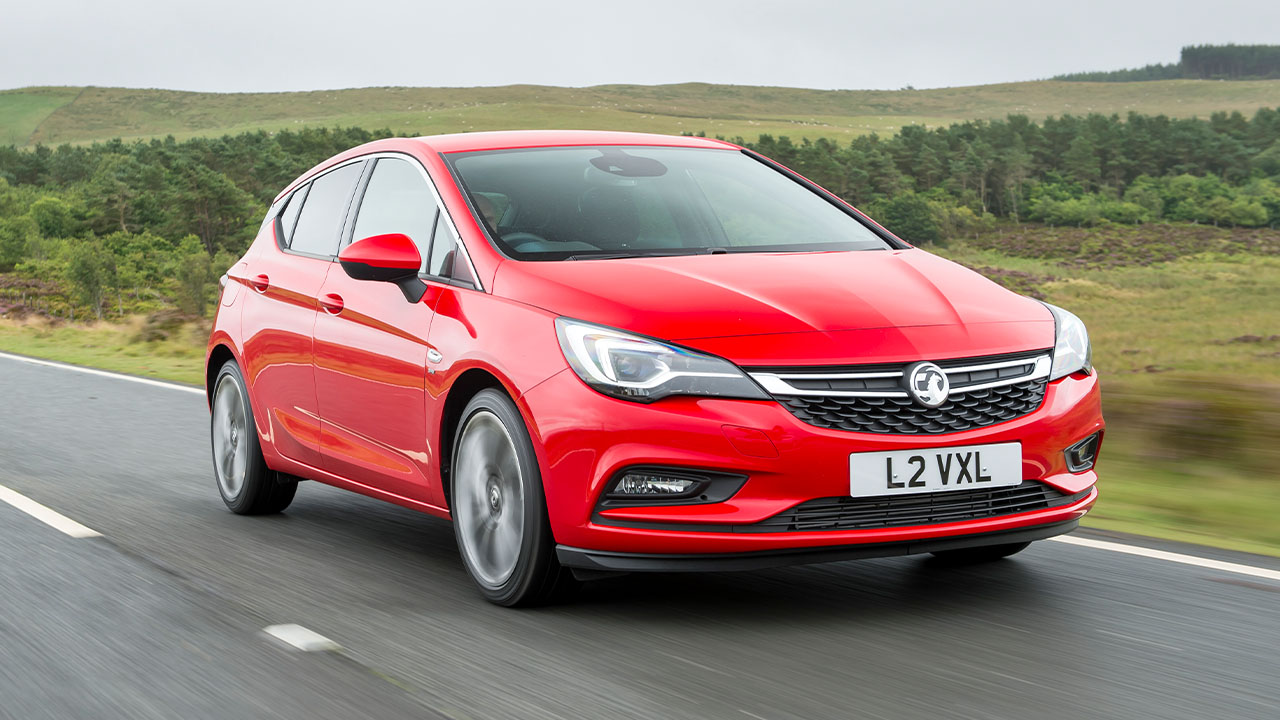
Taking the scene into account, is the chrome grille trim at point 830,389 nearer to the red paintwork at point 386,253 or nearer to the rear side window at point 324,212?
the red paintwork at point 386,253

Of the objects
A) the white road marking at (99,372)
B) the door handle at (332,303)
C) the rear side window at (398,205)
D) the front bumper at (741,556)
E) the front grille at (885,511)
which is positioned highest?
the rear side window at (398,205)

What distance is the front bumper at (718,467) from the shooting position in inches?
153

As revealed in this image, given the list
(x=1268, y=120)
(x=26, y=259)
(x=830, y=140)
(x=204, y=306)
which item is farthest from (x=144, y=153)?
(x=1268, y=120)

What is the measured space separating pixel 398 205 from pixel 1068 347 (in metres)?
2.46

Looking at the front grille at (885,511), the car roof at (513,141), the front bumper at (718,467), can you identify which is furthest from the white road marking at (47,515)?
the front grille at (885,511)

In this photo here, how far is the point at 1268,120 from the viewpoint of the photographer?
129 m

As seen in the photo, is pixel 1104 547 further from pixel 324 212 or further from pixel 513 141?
pixel 324 212

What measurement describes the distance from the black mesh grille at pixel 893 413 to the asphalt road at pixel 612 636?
1.92 ft

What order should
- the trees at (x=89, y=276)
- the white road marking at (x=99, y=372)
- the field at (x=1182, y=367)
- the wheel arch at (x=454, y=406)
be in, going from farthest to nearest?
the trees at (x=89, y=276), the white road marking at (x=99, y=372), the field at (x=1182, y=367), the wheel arch at (x=454, y=406)

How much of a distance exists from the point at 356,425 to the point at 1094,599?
262 cm

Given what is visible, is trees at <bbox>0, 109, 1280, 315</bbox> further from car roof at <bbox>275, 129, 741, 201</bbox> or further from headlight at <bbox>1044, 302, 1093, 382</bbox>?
headlight at <bbox>1044, 302, 1093, 382</bbox>

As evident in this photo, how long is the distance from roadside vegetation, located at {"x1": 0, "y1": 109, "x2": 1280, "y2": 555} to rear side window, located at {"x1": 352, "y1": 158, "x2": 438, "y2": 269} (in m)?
17.7

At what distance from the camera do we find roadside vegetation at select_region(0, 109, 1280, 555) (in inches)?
2239

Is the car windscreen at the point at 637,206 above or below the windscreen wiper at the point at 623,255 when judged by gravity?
above
